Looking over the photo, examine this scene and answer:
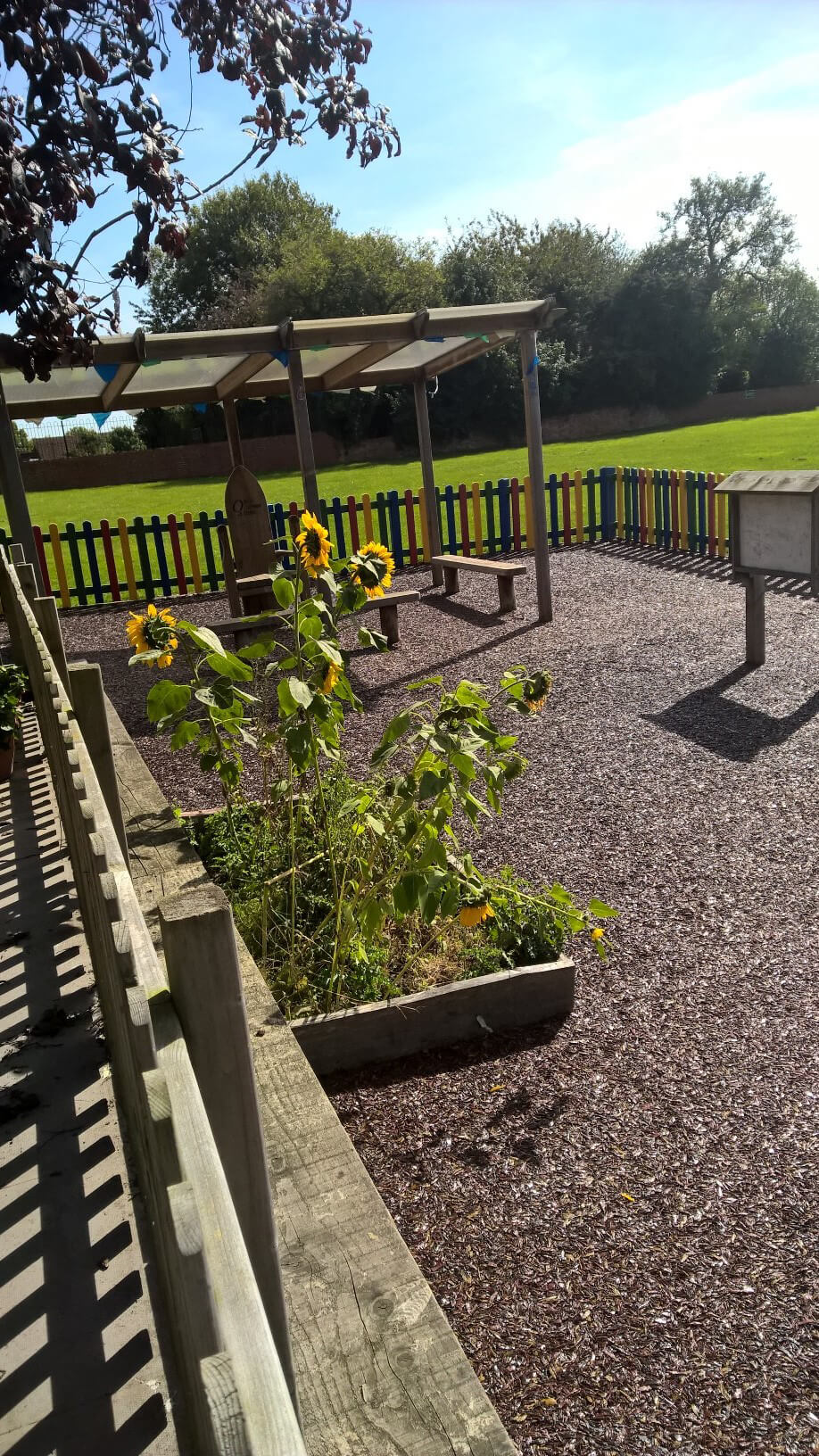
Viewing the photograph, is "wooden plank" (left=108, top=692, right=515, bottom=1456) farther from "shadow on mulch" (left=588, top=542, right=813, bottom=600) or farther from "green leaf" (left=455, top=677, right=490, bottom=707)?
"shadow on mulch" (left=588, top=542, right=813, bottom=600)

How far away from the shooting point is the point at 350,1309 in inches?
66.3

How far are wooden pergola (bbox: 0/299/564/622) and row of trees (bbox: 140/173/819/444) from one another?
81.9ft

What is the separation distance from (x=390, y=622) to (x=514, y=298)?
115ft

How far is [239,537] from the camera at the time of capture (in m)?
10.5

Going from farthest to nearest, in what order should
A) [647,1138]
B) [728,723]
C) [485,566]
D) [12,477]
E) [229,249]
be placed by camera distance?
[229,249] < [485,566] < [12,477] < [728,723] < [647,1138]

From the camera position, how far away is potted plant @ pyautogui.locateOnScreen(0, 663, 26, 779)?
528 cm

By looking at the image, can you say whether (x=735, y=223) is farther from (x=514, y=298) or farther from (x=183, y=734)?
(x=183, y=734)

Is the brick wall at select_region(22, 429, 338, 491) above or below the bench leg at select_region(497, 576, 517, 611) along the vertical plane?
above

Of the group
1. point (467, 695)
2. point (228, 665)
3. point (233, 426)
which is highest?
point (233, 426)

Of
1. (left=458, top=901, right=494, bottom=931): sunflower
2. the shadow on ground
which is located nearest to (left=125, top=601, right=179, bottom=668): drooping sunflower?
the shadow on ground

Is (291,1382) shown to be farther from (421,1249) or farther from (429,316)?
(429,316)

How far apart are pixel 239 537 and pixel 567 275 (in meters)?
39.1

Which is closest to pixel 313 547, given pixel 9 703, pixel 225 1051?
pixel 9 703

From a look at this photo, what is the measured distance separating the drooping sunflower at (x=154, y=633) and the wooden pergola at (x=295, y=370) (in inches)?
161
